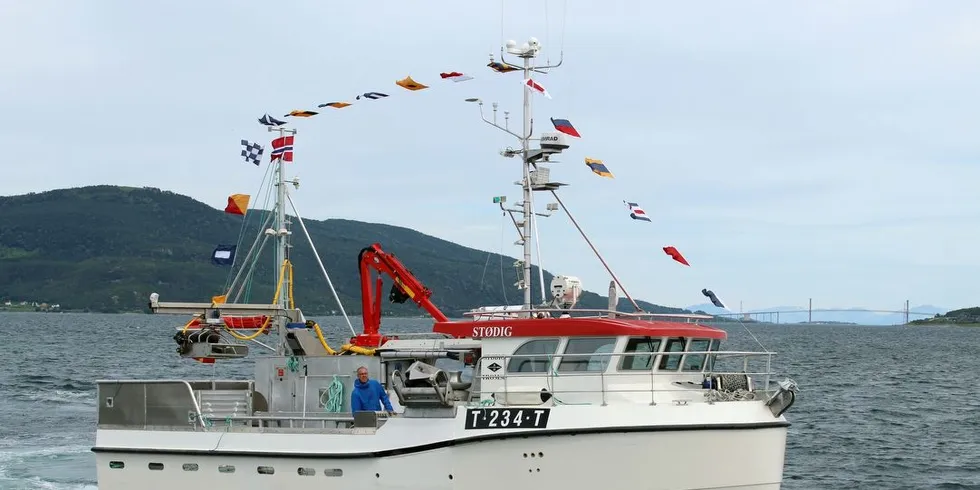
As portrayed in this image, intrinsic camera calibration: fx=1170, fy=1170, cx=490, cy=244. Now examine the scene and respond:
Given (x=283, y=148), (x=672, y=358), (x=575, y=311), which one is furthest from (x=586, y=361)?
(x=283, y=148)

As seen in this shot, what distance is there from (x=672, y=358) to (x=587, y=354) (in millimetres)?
1461

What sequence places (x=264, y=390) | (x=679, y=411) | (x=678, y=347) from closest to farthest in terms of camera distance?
(x=679, y=411)
(x=678, y=347)
(x=264, y=390)

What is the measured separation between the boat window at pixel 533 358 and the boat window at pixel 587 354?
217 millimetres

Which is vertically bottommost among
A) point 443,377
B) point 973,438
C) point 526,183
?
point 973,438

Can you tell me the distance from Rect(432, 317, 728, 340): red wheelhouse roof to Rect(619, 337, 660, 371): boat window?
0.58ft

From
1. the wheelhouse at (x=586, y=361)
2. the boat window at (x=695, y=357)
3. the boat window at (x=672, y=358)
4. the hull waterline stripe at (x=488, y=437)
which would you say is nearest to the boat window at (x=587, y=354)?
the wheelhouse at (x=586, y=361)

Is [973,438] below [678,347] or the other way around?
below

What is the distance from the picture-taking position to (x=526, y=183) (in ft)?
60.8

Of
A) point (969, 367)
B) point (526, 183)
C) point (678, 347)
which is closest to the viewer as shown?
point (678, 347)

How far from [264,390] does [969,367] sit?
59592 millimetres

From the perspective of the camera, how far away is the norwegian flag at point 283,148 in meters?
21.1

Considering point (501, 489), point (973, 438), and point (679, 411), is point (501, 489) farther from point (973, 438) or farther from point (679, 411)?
point (973, 438)

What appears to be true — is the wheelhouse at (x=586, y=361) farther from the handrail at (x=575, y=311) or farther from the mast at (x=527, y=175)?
the mast at (x=527, y=175)

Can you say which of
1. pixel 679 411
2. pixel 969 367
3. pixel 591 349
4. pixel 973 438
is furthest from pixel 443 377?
pixel 969 367
